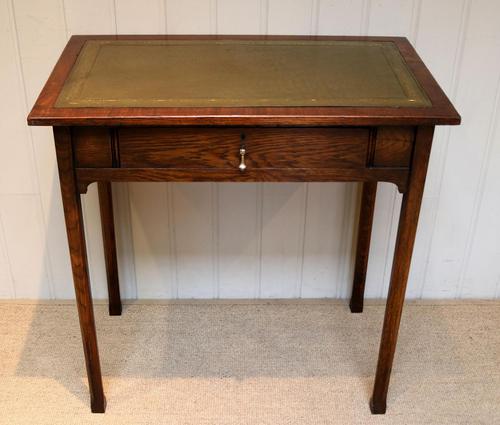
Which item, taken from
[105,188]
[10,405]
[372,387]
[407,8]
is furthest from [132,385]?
[407,8]

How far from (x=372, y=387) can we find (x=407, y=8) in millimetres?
990

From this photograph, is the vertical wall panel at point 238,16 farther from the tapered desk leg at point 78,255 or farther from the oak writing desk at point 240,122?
the tapered desk leg at point 78,255

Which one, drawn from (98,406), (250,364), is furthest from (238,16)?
(98,406)

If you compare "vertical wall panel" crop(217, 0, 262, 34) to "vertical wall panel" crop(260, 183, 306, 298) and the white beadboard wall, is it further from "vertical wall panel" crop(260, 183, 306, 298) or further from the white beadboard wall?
"vertical wall panel" crop(260, 183, 306, 298)

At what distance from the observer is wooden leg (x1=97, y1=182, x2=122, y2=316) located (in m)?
1.78

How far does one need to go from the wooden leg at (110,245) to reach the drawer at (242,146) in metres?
0.47

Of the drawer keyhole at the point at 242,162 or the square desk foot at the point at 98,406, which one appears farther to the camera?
the square desk foot at the point at 98,406

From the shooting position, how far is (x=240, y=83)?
A: 1381 mm

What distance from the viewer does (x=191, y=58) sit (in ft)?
4.96

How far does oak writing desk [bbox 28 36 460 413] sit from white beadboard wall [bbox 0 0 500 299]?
0.23 meters

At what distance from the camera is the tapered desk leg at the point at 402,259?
1.32m

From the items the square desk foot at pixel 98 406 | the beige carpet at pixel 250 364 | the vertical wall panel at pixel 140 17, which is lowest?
the beige carpet at pixel 250 364

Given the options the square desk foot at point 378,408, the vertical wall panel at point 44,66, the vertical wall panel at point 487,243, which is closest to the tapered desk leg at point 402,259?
the square desk foot at point 378,408

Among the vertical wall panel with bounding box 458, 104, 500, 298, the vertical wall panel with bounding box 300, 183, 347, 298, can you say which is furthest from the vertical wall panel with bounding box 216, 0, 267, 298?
the vertical wall panel with bounding box 458, 104, 500, 298
